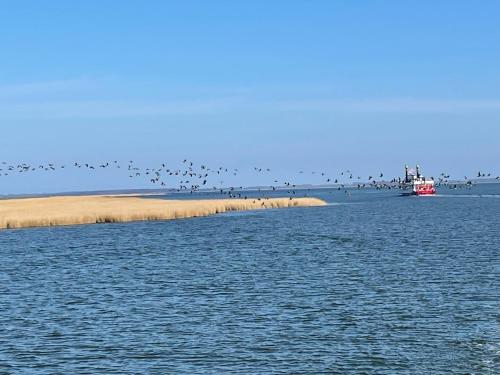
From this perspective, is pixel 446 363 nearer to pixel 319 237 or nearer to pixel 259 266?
pixel 259 266

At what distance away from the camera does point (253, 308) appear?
37.6 metres

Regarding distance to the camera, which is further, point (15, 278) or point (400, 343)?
point (15, 278)

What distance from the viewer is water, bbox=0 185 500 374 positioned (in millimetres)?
27859

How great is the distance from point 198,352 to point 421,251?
39.2 meters

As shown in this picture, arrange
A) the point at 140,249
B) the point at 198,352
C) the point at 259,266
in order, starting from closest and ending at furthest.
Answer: the point at 198,352 → the point at 259,266 → the point at 140,249

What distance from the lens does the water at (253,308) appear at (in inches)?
1097

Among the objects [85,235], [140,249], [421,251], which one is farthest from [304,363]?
[85,235]

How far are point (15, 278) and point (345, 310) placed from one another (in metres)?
23.4

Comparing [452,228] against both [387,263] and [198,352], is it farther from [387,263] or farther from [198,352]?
[198,352]

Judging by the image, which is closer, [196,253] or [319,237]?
[196,253]

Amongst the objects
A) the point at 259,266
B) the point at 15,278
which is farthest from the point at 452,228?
the point at 15,278

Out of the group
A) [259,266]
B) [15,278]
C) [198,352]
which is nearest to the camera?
[198,352]

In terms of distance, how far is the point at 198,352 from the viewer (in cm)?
2916

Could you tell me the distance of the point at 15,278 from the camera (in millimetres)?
50469
